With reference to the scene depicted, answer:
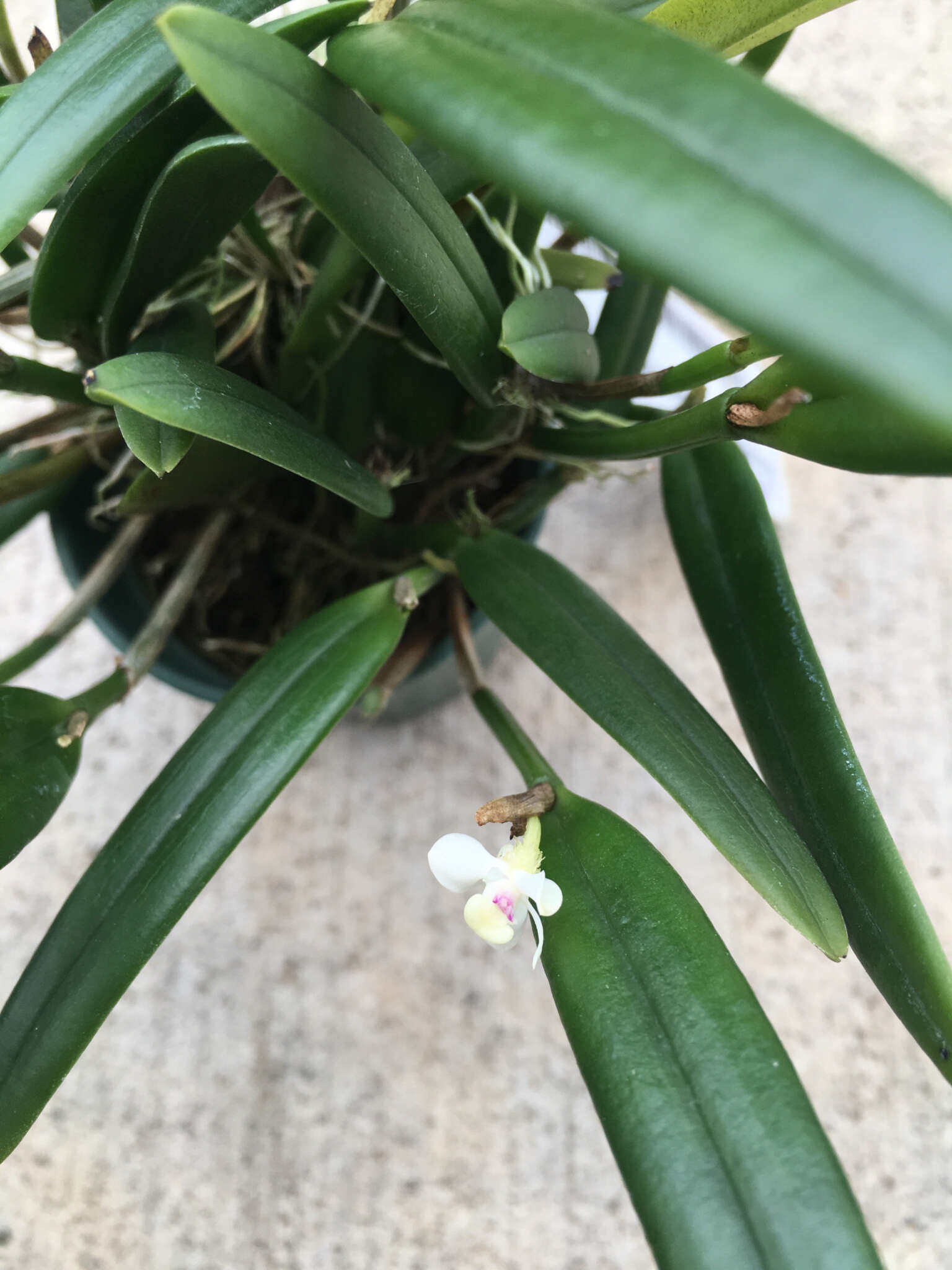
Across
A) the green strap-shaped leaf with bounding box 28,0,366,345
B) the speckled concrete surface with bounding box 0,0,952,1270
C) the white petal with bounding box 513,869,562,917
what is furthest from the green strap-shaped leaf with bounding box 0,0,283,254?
the speckled concrete surface with bounding box 0,0,952,1270

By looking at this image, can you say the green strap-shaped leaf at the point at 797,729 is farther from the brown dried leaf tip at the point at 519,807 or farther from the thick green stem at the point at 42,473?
the thick green stem at the point at 42,473

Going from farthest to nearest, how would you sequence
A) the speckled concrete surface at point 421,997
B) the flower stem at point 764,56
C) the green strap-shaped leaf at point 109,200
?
the speckled concrete surface at point 421,997, the flower stem at point 764,56, the green strap-shaped leaf at point 109,200

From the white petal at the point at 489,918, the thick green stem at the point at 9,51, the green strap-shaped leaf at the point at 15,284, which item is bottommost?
the white petal at the point at 489,918

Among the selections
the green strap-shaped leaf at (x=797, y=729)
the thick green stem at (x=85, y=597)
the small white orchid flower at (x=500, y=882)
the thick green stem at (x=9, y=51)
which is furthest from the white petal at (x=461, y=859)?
the thick green stem at (x=9, y=51)

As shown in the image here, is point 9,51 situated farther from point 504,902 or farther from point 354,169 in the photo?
point 504,902

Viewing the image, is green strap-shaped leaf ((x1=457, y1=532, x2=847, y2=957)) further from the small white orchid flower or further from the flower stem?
the flower stem

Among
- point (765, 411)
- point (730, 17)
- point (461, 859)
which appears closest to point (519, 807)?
point (461, 859)

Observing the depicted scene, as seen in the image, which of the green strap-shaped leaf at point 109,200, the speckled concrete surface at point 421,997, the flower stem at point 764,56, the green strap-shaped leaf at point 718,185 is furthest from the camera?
the speckled concrete surface at point 421,997
